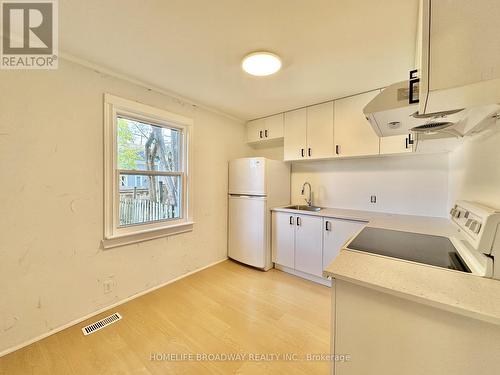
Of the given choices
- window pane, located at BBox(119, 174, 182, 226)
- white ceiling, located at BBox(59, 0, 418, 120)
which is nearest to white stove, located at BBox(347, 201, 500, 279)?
white ceiling, located at BBox(59, 0, 418, 120)

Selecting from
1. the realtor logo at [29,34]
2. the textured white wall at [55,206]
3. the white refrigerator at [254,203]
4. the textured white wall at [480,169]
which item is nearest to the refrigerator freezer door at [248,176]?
the white refrigerator at [254,203]

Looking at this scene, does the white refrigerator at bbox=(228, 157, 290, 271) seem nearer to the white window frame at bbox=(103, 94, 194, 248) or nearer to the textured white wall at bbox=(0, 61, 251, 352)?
the white window frame at bbox=(103, 94, 194, 248)

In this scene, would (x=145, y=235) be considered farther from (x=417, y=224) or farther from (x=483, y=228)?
(x=417, y=224)

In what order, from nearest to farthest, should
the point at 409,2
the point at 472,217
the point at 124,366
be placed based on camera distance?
the point at 472,217 → the point at 409,2 → the point at 124,366

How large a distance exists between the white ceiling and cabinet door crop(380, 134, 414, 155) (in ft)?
1.96

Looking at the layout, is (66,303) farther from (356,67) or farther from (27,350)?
(356,67)

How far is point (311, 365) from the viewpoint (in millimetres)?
1438

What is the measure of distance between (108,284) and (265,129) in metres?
2.90

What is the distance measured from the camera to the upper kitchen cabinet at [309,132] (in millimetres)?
2695

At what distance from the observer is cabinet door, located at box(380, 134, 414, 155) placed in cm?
217

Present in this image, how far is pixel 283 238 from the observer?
288cm

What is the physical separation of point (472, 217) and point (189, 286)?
2606 mm

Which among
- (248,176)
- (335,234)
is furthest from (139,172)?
(335,234)

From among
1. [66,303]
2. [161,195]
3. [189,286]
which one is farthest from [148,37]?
[189,286]
